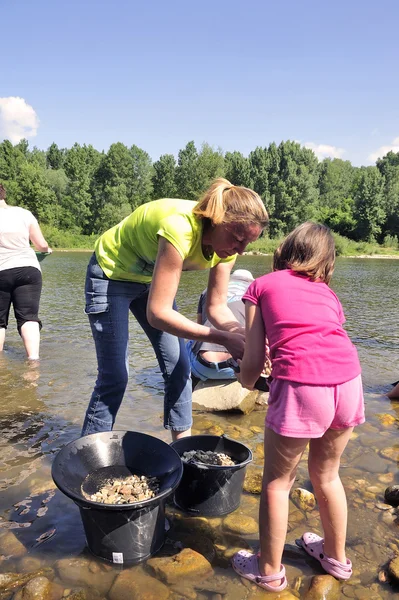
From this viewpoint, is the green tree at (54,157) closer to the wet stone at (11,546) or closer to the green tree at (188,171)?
the green tree at (188,171)

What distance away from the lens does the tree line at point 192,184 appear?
2047 inches

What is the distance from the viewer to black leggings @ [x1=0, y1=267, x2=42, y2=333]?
18.2ft

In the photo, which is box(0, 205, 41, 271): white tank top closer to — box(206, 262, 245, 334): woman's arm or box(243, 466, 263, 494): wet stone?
box(206, 262, 245, 334): woman's arm

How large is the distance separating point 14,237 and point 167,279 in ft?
11.9

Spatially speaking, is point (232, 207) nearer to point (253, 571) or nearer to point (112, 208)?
point (253, 571)

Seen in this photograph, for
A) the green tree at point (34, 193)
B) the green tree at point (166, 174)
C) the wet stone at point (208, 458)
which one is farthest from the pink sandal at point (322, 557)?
the green tree at point (166, 174)

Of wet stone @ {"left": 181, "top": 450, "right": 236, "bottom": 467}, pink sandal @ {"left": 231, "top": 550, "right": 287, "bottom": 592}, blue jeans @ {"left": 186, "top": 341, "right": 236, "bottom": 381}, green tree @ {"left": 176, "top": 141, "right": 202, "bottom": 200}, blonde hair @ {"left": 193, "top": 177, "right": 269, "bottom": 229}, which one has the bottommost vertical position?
pink sandal @ {"left": 231, "top": 550, "right": 287, "bottom": 592}

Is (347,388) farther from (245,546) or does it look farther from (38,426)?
(38,426)

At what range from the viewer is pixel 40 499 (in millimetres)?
2996

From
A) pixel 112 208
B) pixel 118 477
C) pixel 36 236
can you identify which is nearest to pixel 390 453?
pixel 118 477

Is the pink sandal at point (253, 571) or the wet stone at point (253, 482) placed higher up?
the pink sandal at point (253, 571)

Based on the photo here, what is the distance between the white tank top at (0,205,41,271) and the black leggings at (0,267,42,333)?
0.28 ft

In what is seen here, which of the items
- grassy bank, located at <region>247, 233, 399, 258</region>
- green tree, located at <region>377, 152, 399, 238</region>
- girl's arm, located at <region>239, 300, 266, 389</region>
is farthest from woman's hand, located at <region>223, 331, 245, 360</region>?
green tree, located at <region>377, 152, 399, 238</region>

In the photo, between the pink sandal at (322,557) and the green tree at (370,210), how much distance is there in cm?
5306
